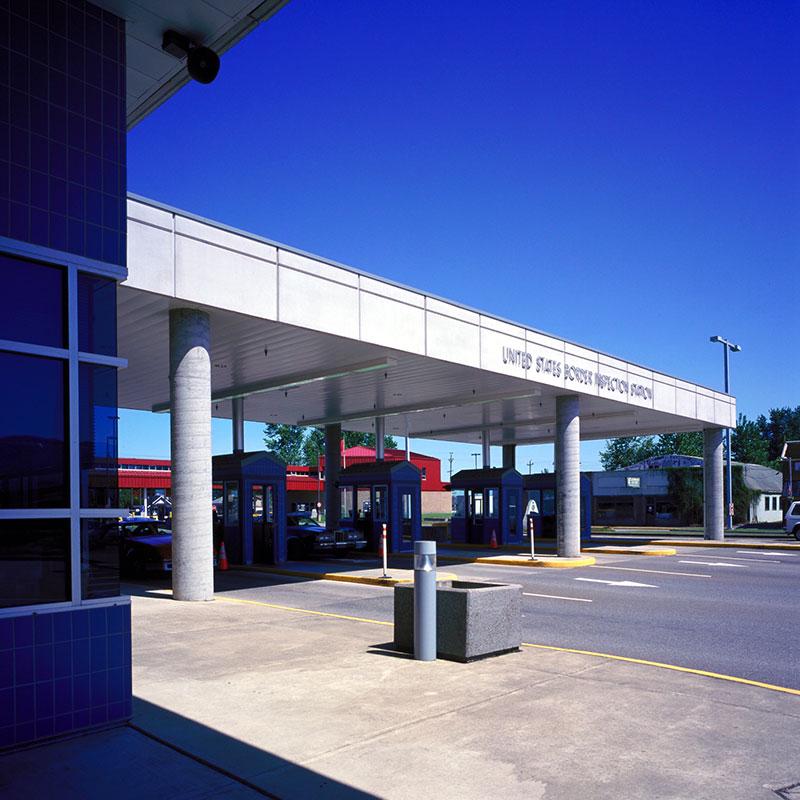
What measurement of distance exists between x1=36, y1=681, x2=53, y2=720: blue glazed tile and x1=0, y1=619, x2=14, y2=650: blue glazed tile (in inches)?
15.1

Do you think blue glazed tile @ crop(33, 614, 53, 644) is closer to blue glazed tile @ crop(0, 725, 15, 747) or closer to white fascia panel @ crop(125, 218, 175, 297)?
blue glazed tile @ crop(0, 725, 15, 747)

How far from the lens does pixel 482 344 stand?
19.7 metres

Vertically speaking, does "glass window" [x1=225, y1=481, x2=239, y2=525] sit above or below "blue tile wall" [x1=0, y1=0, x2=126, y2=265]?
below

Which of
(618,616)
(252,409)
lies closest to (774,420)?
(252,409)

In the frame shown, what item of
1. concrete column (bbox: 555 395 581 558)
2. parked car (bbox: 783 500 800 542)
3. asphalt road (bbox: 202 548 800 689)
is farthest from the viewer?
parked car (bbox: 783 500 800 542)

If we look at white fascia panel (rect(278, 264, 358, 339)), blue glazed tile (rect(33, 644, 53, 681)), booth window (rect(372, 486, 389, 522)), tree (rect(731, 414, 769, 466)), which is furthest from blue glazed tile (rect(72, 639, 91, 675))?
tree (rect(731, 414, 769, 466))

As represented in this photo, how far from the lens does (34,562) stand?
617 centimetres

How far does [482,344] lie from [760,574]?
8.91 metres

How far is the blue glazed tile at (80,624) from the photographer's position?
20.1 ft

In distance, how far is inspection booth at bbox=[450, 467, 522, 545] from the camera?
30.8m

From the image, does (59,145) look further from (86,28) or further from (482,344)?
→ (482,344)

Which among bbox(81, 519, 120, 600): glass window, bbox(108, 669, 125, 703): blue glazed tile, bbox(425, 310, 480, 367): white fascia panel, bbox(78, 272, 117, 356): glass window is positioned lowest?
bbox(108, 669, 125, 703): blue glazed tile

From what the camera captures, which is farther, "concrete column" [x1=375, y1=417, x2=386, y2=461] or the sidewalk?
"concrete column" [x1=375, y1=417, x2=386, y2=461]

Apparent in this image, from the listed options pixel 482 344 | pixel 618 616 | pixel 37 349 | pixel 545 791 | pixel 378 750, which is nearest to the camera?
pixel 545 791
